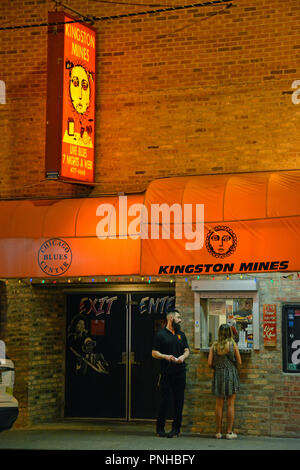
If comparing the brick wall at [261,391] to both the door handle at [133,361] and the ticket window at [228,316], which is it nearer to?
the ticket window at [228,316]

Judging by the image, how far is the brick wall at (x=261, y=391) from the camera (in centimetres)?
1230

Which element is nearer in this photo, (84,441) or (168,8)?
(84,441)

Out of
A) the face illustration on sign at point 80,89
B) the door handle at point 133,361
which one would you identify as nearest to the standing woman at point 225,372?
the door handle at point 133,361

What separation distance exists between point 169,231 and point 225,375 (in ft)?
7.89

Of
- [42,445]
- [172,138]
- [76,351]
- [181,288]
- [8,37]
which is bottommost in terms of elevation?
[42,445]

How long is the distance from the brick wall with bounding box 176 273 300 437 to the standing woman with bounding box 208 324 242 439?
39 cm

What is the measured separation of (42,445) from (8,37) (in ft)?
24.3

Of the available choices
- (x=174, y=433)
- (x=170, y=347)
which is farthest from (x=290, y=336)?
(x=174, y=433)

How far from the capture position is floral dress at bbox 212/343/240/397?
12086mm

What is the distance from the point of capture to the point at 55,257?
1281 cm

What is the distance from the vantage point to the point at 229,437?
1211cm

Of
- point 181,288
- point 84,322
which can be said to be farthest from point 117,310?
point 181,288

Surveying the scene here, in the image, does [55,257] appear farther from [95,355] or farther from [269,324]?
[269,324]

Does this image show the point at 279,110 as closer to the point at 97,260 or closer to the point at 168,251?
the point at 168,251
